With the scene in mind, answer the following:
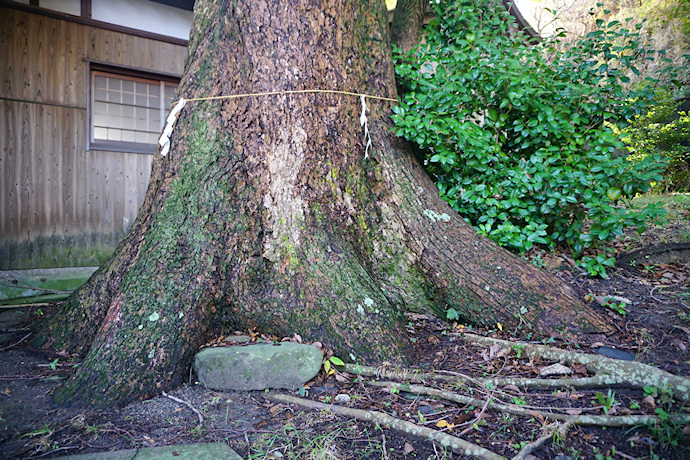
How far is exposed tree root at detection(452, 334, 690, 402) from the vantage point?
200cm

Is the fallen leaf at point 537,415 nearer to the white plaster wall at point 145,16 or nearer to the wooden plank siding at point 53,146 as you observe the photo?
the wooden plank siding at point 53,146

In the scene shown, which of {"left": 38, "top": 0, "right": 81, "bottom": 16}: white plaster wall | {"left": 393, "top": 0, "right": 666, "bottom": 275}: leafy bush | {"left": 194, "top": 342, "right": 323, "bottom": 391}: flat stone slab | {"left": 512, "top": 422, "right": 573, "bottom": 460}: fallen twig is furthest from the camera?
{"left": 38, "top": 0, "right": 81, "bottom": 16}: white plaster wall

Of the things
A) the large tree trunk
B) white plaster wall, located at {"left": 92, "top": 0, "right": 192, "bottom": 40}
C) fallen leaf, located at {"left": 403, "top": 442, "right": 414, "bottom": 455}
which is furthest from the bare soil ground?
white plaster wall, located at {"left": 92, "top": 0, "right": 192, "bottom": 40}

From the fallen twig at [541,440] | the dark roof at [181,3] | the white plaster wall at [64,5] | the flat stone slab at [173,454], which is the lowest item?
the flat stone slab at [173,454]

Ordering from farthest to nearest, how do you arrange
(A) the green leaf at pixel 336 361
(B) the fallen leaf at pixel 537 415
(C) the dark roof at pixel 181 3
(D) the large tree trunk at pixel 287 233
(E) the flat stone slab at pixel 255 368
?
(C) the dark roof at pixel 181 3
(D) the large tree trunk at pixel 287 233
(A) the green leaf at pixel 336 361
(E) the flat stone slab at pixel 255 368
(B) the fallen leaf at pixel 537 415

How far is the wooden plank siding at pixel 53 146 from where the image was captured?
195 inches

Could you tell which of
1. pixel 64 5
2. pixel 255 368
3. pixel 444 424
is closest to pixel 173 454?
pixel 255 368

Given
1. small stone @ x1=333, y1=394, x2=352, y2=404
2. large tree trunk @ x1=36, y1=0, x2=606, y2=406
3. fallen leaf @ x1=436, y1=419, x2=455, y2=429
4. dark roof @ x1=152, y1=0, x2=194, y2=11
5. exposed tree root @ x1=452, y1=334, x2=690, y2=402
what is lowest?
small stone @ x1=333, y1=394, x2=352, y2=404

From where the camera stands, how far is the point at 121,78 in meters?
5.88

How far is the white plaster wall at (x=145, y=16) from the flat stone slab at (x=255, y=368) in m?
4.99

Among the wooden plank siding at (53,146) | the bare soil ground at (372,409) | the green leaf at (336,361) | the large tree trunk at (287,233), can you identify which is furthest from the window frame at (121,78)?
the green leaf at (336,361)

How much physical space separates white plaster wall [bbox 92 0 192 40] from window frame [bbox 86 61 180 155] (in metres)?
0.59

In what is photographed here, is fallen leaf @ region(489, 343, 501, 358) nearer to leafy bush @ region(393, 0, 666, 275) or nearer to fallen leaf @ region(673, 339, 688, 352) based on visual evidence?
fallen leaf @ region(673, 339, 688, 352)

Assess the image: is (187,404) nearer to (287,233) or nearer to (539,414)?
(287,233)
